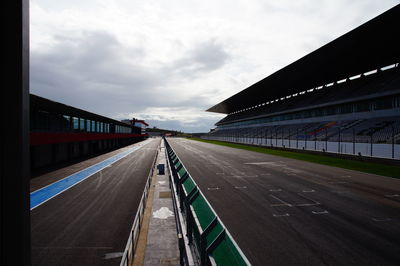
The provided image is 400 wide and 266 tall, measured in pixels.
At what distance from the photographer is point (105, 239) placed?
7.94 meters

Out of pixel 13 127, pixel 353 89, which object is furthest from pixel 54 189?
pixel 353 89

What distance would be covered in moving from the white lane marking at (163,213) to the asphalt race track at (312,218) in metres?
2.21

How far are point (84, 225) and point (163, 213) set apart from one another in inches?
121

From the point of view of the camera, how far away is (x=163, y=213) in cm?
1014

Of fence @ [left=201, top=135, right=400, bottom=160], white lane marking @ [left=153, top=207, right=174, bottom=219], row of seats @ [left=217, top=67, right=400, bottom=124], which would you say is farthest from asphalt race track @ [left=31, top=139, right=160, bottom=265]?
row of seats @ [left=217, top=67, right=400, bottom=124]

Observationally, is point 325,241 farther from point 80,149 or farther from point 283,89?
point 283,89

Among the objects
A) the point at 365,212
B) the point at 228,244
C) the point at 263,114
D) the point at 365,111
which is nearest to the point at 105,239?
the point at 228,244

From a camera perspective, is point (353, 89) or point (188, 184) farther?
point (353, 89)

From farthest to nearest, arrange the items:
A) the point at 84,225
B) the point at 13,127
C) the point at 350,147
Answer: the point at 350,147
the point at 84,225
the point at 13,127

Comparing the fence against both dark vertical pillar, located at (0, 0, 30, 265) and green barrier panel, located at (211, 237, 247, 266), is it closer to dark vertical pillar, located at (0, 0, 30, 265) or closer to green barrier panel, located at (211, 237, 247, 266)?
green barrier panel, located at (211, 237, 247, 266)

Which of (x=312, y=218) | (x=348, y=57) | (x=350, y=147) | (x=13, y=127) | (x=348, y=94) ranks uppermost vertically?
(x=348, y=57)

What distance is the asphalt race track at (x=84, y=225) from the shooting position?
6.98 meters

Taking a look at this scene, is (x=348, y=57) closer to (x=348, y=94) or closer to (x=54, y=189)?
(x=348, y=94)

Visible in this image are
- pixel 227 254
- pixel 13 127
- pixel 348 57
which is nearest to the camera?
pixel 13 127
